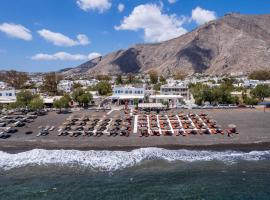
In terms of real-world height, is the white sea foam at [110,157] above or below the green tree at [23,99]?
below


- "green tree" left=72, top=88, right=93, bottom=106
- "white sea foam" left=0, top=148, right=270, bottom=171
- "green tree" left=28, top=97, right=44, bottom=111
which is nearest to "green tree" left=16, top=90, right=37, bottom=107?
"green tree" left=28, top=97, right=44, bottom=111

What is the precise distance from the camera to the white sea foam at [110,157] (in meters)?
41.2

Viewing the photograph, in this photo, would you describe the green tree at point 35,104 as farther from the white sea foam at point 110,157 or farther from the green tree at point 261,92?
the green tree at point 261,92

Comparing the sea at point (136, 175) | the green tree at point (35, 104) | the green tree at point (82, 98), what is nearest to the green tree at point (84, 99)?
the green tree at point (82, 98)

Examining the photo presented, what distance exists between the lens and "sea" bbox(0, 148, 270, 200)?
106ft

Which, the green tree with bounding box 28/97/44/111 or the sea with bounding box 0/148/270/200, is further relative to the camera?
the green tree with bounding box 28/97/44/111

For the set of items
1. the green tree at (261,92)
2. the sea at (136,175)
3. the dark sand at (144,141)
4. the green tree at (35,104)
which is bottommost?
the sea at (136,175)

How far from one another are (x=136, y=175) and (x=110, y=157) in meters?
7.52

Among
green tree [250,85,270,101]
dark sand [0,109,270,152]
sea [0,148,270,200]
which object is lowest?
sea [0,148,270,200]

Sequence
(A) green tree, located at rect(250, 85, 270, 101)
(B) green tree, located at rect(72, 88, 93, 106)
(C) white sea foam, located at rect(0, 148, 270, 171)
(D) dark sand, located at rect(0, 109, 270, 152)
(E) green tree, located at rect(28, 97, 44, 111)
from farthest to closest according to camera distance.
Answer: (A) green tree, located at rect(250, 85, 270, 101) → (B) green tree, located at rect(72, 88, 93, 106) → (E) green tree, located at rect(28, 97, 44, 111) → (D) dark sand, located at rect(0, 109, 270, 152) → (C) white sea foam, located at rect(0, 148, 270, 171)

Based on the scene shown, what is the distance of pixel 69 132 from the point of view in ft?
184

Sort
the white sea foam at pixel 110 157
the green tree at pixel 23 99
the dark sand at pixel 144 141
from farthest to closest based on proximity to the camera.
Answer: the green tree at pixel 23 99
the dark sand at pixel 144 141
the white sea foam at pixel 110 157

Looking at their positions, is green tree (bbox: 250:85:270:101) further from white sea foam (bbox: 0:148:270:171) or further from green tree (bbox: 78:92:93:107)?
green tree (bbox: 78:92:93:107)

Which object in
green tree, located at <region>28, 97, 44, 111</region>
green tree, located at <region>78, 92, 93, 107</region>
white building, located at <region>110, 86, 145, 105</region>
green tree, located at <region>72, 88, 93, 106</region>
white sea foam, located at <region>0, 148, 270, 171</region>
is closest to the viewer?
white sea foam, located at <region>0, 148, 270, 171</region>
